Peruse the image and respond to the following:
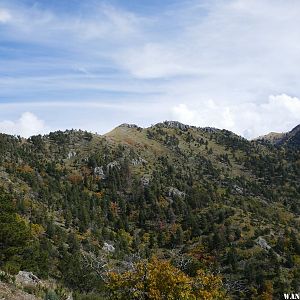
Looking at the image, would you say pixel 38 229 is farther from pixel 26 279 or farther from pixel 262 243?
pixel 26 279

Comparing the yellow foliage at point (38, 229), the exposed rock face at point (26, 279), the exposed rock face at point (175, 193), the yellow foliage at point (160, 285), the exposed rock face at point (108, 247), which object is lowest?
the exposed rock face at point (108, 247)

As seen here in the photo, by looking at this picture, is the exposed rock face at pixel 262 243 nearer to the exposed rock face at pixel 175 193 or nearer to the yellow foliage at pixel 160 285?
the exposed rock face at pixel 175 193

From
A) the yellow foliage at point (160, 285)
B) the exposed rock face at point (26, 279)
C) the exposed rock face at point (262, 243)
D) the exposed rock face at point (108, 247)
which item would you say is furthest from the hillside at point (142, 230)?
the yellow foliage at point (160, 285)

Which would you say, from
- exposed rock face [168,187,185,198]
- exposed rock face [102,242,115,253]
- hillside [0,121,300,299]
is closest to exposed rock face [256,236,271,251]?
hillside [0,121,300,299]

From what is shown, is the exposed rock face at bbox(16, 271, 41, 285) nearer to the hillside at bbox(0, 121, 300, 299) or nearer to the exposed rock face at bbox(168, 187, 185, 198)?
the hillside at bbox(0, 121, 300, 299)

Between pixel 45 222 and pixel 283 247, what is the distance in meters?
78.4

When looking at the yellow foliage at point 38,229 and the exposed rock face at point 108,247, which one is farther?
the exposed rock face at point 108,247

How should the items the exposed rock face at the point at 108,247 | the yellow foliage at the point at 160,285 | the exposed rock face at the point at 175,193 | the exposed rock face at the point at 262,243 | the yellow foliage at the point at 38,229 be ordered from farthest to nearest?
the exposed rock face at the point at 175,193 < the exposed rock face at the point at 108,247 < the exposed rock face at the point at 262,243 < the yellow foliage at the point at 38,229 < the yellow foliage at the point at 160,285

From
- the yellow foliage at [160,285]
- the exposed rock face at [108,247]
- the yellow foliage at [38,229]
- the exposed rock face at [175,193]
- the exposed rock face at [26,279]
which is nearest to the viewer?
the yellow foliage at [160,285]

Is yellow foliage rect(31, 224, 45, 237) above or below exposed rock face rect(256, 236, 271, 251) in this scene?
above

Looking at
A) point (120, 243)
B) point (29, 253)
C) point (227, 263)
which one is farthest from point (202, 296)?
point (120, 243)

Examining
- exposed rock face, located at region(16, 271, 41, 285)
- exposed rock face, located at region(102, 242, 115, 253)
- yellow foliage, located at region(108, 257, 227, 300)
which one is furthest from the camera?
exposed rock face, located at region(102, 242, 115, 253)

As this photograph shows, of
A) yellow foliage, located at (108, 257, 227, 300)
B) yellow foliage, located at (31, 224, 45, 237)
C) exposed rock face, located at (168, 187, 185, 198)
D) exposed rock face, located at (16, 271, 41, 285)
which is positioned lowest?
yellow foliage, located at (31, 224, 45, 237)

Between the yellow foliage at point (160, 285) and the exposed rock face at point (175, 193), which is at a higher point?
the exposed rock face at point (175, 193)
